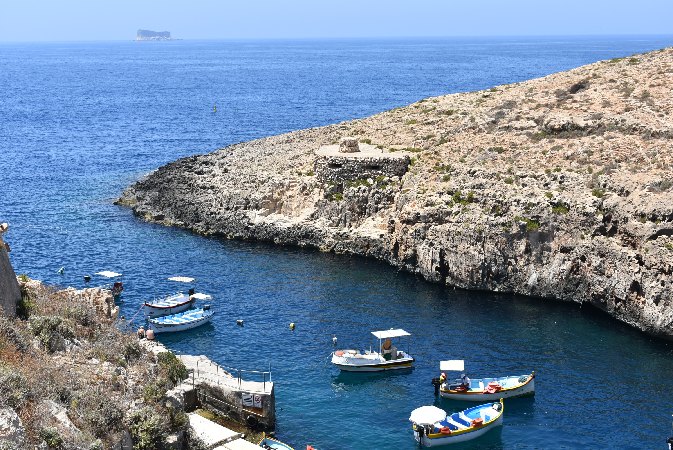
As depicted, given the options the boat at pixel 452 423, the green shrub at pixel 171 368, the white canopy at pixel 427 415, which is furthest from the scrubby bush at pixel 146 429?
the boat at pixel 452 423

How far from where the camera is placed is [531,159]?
82.5 metres

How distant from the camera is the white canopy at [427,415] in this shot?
4716 cm

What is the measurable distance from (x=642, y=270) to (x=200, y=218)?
4896cm

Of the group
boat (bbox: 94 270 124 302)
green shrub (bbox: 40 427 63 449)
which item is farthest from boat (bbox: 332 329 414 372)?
green shrub (bbox: 40 427 63 449)

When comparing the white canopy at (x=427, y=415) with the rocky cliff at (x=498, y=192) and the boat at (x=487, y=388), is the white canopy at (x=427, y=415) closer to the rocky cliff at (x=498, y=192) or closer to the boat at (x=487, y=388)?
the boat at (x=487, y=388)

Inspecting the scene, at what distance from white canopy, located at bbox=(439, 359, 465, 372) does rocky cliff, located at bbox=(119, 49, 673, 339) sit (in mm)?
16932

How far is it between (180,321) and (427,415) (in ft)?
82.9

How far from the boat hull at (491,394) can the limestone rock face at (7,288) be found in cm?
2766

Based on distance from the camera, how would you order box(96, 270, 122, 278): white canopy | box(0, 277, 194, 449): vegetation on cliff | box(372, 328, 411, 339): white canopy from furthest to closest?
1. box(96, 270, 122, 278): white canopy
2. box(372, 328, 411, 339): white canopy
3. box(0, 277, 194, 449): vegetation on cliff

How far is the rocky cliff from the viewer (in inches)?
2682

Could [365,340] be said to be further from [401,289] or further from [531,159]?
[531,159]

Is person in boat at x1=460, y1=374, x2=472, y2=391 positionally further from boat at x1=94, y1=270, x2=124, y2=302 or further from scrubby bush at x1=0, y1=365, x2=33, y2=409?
boat at x1=94, y1=270, x2=124, y2=302

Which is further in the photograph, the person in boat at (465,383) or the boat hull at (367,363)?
the boat hull at (367,363)

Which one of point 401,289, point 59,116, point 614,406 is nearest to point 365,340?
point 401,289
